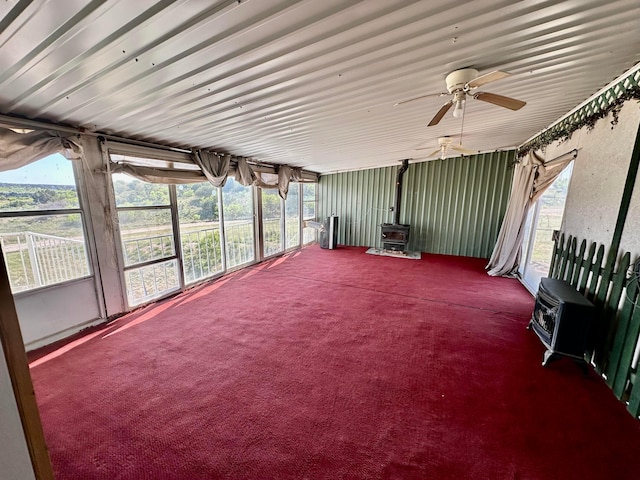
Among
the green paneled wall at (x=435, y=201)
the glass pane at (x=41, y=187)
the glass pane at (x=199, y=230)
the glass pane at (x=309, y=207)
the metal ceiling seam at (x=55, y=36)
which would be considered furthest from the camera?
the glass pane at (x=309, y=207)

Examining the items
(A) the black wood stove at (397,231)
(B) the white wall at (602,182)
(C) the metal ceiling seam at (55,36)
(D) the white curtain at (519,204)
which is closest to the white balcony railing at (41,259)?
(C) the metal ceiling seam at (55,36)

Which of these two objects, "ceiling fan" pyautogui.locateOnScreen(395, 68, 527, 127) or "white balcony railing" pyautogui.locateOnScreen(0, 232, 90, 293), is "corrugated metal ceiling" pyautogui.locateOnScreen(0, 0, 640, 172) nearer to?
"ceiling fan" pyautogui.locateOnScreen(395, 68, 527, 127)

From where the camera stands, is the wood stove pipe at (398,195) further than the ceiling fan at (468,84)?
Yes

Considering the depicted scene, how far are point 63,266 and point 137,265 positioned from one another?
692mm

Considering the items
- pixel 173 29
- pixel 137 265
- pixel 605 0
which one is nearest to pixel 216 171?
pixel 137 265

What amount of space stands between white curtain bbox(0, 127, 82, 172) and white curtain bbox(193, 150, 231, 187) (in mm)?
1406

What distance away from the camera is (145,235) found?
338cm

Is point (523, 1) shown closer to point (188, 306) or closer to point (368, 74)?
point (368, 74)

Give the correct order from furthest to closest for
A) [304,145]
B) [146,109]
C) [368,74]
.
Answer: [304,145] → [146,109] → [368,74]

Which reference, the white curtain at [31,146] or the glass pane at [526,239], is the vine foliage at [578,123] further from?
the white curtain at [31,146]

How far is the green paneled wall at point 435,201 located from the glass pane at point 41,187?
5.74m

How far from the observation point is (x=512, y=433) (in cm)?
161

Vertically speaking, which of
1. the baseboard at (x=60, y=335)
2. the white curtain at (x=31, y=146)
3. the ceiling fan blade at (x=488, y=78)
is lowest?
the baseboard at (x=60, y=335)

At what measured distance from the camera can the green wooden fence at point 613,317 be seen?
1.78m
